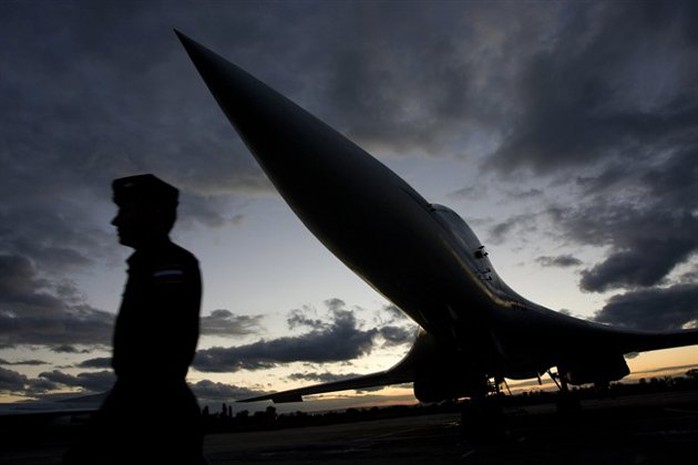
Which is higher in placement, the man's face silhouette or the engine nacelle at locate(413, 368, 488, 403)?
the man's face silhouette

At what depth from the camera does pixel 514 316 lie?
37.3ft

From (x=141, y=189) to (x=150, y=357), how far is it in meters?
0.71

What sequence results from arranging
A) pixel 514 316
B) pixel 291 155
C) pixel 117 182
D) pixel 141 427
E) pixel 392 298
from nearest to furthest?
pixel 141 427, pixel 117 182, pixel 291 155, pixel 392 298, pixel 514 316

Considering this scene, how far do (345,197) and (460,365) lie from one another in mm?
7636

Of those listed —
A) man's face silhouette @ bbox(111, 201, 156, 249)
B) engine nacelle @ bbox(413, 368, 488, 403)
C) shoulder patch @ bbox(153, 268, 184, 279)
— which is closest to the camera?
shoulder patch @ bbox(153, 268, 184, 279)

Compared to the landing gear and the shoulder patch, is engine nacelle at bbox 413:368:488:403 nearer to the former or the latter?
the landing gear

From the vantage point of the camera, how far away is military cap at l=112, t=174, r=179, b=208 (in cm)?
208

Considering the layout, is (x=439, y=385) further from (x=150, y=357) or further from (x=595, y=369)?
(x=150, y=357)

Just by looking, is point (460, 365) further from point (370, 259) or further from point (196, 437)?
point (196, 437)

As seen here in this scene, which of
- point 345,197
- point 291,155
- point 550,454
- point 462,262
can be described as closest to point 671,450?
point 550,454

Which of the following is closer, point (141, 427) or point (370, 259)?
point (141, 427)

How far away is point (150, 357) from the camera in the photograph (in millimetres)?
1778

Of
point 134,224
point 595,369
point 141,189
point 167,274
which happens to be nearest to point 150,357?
point 167,274

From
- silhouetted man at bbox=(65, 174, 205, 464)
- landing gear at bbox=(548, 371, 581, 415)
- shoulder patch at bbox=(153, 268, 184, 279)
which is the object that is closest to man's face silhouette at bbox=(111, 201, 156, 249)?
silhouetted man at bbox=(65, 174, 205, 464)
